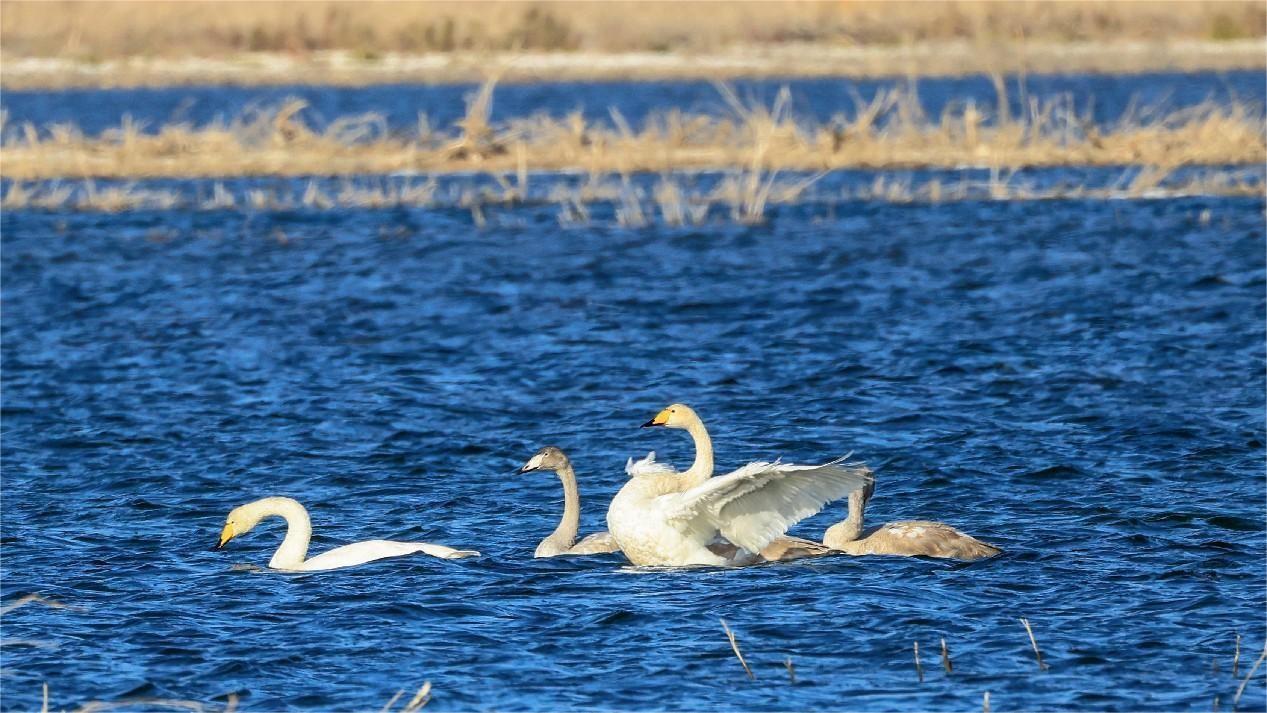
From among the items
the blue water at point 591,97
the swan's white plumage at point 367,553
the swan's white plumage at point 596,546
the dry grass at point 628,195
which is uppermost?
the swan's white plumage at point 367,553

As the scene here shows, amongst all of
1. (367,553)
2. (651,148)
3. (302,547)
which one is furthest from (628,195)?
(367,553)

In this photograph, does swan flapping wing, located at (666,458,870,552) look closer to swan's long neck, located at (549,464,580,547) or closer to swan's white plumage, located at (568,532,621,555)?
swan's white plumage, located at (568,532,621,555)

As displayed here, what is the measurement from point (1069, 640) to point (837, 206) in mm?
22410

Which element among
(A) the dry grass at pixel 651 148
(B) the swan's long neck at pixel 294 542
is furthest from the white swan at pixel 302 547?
(A) the dry grass at pixel 651 148

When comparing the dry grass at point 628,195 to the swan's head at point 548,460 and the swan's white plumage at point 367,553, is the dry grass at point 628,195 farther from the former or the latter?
the swan's white plumage at point 367,553

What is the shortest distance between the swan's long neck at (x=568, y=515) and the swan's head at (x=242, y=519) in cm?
176

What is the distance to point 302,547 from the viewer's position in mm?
11875

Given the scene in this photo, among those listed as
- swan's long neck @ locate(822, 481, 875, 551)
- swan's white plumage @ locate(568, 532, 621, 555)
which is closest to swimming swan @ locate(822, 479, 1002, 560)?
swan's long neck @ locate(822, 481, 875, 551)

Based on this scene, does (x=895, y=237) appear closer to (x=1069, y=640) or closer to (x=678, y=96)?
(x=1069, y=640)

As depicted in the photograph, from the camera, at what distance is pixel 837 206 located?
105 ft

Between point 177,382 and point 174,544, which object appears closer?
point 174,544

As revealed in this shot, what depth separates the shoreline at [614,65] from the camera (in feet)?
231

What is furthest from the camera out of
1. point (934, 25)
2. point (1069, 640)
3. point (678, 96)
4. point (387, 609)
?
point (934, 25)

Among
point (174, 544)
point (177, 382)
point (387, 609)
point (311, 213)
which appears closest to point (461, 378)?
point (177, 382)
